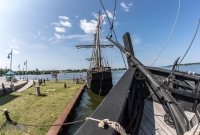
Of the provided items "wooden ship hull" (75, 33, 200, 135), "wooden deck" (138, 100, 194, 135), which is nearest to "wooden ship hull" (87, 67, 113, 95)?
"wooden ship hull" (75, 33, 200, 135)

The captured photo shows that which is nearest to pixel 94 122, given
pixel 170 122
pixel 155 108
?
pixel 170 122

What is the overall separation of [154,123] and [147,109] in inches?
32.8

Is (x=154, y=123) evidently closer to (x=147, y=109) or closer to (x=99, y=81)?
(x=147, y=109)

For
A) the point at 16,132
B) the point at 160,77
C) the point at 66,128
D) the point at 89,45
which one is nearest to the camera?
the point at 160,77

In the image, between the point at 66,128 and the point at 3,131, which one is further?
the point at 66,128

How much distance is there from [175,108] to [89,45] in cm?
3011

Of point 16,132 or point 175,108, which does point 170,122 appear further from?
point 16,132

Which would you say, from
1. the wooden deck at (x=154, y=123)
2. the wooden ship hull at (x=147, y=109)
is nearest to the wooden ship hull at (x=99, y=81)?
the wooden ship hull at (x=147, y=109)

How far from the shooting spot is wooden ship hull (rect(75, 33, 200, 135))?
4.46 ft

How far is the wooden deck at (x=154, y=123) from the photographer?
7.91 feet

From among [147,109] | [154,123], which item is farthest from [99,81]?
[154,123]

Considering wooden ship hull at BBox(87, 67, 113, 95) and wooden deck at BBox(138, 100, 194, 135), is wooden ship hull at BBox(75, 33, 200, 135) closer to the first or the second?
wooden deck at BBox(138, 100, 194, 135)

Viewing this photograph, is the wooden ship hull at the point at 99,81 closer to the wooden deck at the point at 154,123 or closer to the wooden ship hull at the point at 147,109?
the wooden ship hull at the point at 147,109

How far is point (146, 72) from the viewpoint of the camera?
2770 mm
